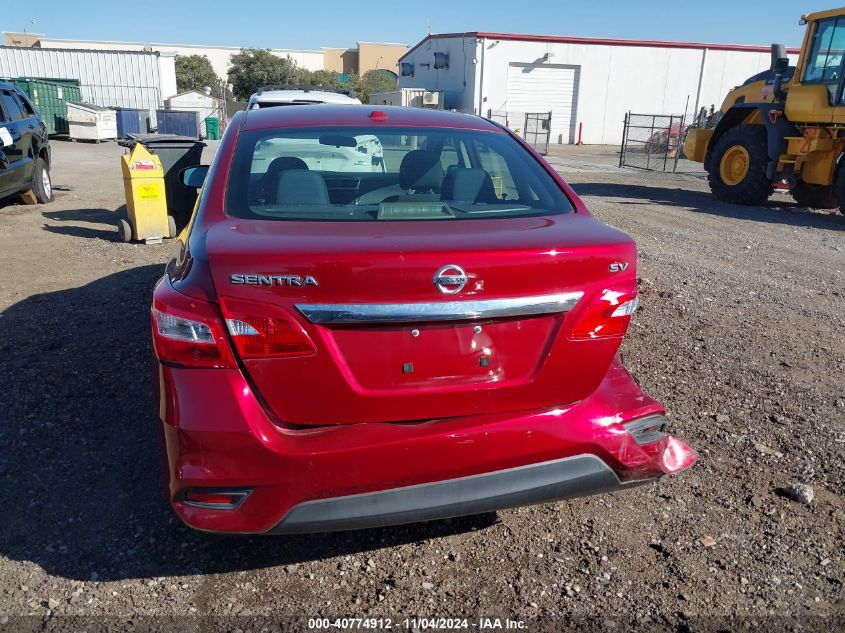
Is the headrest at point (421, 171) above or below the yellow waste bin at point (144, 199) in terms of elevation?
above

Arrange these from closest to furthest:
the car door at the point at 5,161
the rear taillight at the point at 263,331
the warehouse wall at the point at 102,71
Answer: the rear taillight at the point at 263,331
the car door at the point at 5,161
the warehouse wall at the point at 102,71

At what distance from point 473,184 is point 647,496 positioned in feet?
5.41

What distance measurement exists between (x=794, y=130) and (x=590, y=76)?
27.7m

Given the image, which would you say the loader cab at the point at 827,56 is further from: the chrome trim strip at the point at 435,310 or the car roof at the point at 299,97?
the chrome trim strip at the point at 435,310

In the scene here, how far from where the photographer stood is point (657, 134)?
2625 centimetres

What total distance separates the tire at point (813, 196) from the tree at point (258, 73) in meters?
51.8

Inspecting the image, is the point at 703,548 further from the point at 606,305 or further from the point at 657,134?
the point at 657,134

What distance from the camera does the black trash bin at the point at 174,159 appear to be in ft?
30.5

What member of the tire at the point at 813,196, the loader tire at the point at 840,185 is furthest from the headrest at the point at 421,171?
the tire at the point at 813,196

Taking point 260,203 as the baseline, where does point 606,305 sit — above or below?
below

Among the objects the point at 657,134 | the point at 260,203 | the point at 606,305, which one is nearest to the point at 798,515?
the point at 606,305

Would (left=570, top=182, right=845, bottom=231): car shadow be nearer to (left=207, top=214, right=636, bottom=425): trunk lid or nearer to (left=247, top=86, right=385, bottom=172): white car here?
(left=247, top=86, right=385, bottom=172): white car

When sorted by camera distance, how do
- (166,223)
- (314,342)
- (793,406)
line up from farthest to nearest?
(166,223) < (793,406) < (314,342)

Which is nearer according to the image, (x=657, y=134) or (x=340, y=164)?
(x=340, y=164)
